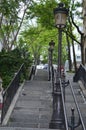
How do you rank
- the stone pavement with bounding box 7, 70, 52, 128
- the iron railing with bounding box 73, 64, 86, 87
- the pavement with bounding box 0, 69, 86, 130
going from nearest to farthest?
1. the pavement with bounding box 0, 69, 86, 130
2. the stone pavement with bounding box 7, 70, 52, 128
3. the iron railing with bounding box 73, 64, 86, 87

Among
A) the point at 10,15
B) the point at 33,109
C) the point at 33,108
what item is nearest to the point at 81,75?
the point at 10,15

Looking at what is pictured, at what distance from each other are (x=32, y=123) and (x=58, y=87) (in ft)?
5.94

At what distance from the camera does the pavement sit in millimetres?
14945

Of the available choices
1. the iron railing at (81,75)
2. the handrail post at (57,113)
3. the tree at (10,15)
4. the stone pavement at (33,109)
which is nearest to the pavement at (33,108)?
the stone pavement at (33,109)

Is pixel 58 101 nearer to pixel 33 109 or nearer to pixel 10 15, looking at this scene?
pixel 33 109

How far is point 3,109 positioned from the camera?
51.6 ft

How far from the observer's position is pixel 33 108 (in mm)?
18438

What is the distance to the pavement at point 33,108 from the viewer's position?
14.9 meters

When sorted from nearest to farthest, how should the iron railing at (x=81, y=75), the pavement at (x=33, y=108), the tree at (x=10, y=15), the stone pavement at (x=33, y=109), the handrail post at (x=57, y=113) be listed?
1. the handrail post at (x=57, y=113)
2. the pavement at (x=33, y=108)
3. the stone pavement at (x=33, y=109)
4. the iron railing at (x=81, y=75)
5. the tree at (x=10, y=15)

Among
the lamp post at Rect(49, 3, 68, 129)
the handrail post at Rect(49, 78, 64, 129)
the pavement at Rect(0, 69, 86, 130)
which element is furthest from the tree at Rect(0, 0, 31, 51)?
the handrail post at Rect(49, 78, 64, 129)

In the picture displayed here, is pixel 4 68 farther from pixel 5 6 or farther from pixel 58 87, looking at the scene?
pixel 58 87

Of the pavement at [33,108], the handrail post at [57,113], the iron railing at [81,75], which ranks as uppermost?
the handrail post at [57,113]

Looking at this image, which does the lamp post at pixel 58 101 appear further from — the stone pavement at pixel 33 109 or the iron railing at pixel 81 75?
the iron railing at pixel 81 75

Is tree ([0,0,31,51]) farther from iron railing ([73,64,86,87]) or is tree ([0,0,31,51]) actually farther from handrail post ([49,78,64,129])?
handrail post ([49,78,64,129])
